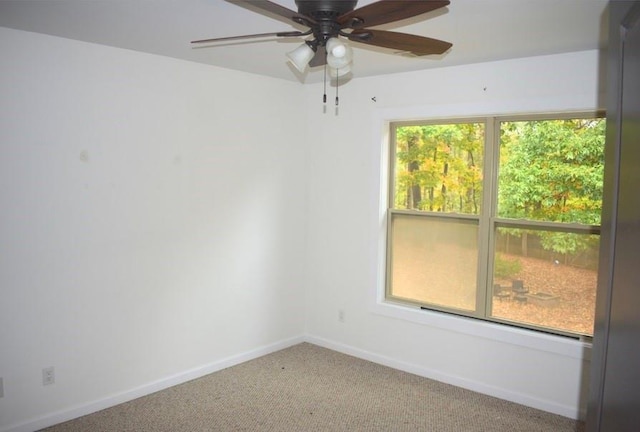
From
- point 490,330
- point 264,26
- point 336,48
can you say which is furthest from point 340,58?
point 490,330

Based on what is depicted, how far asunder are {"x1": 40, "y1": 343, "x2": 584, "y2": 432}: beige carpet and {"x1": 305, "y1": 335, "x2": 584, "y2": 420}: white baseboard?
5cm

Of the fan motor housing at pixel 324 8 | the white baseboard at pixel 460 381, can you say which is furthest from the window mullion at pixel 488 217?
the fan motor housing at pixel 324 8

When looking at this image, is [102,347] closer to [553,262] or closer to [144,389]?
[144,389]

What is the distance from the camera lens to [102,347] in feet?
10.8

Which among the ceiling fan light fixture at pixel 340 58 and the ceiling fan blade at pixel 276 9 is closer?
the ceiling fan blade at pixel 276 9

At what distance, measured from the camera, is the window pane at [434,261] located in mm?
3838

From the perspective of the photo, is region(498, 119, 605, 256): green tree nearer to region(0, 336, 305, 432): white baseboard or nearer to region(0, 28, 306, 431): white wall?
region(0, 28, 306, 431): white wall

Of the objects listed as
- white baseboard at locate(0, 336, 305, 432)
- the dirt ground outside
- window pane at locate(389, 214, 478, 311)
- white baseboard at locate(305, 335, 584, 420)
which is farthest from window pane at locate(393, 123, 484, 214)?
white baseboard at locate(0, 336, 305, 432)

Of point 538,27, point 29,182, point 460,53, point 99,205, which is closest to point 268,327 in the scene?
point 99,205

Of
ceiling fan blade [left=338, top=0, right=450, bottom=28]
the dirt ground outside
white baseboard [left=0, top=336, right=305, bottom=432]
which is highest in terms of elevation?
ceiling fan blade [left=338, top=0, right=450, bottom=28]

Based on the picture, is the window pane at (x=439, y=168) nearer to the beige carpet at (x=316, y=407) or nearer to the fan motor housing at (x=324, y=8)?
the beige carpet at (x=316, y=407)

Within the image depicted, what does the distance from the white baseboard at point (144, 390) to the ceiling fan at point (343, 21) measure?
8.47ft

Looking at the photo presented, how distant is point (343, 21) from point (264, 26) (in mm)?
905

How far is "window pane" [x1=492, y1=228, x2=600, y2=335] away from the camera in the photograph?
10.9ft
